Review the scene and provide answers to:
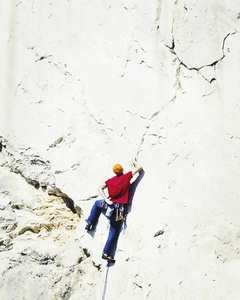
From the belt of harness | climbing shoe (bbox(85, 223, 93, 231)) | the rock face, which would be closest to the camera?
the rock face

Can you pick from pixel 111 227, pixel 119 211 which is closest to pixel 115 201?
pixel 119 211

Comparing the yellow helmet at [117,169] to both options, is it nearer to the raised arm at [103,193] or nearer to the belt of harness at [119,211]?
the raised arm at [103,193]

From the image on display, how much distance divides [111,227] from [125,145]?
1.02m

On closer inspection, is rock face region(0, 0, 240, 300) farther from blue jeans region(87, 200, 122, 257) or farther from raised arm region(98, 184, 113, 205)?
raised arm region(98, 184, 113, 205)

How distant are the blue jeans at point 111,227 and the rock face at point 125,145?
10cm

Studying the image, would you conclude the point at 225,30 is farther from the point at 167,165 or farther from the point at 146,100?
the point at 167,165

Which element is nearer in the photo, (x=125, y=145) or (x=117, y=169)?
(x=117, y=169)

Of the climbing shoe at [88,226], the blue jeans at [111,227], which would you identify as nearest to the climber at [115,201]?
the blue jeans at [111,227]

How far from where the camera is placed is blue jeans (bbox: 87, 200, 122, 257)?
430 cm

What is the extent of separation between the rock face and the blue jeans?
0.32ft

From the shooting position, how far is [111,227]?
4336 mm

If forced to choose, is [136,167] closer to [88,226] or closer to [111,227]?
[111,227]

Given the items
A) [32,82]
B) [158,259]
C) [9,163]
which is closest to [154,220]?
[158,259]

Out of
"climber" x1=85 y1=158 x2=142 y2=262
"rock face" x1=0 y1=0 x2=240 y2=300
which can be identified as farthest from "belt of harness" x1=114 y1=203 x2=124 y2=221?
"rock face" x1=0 y1=0 x2=240 y2=300
